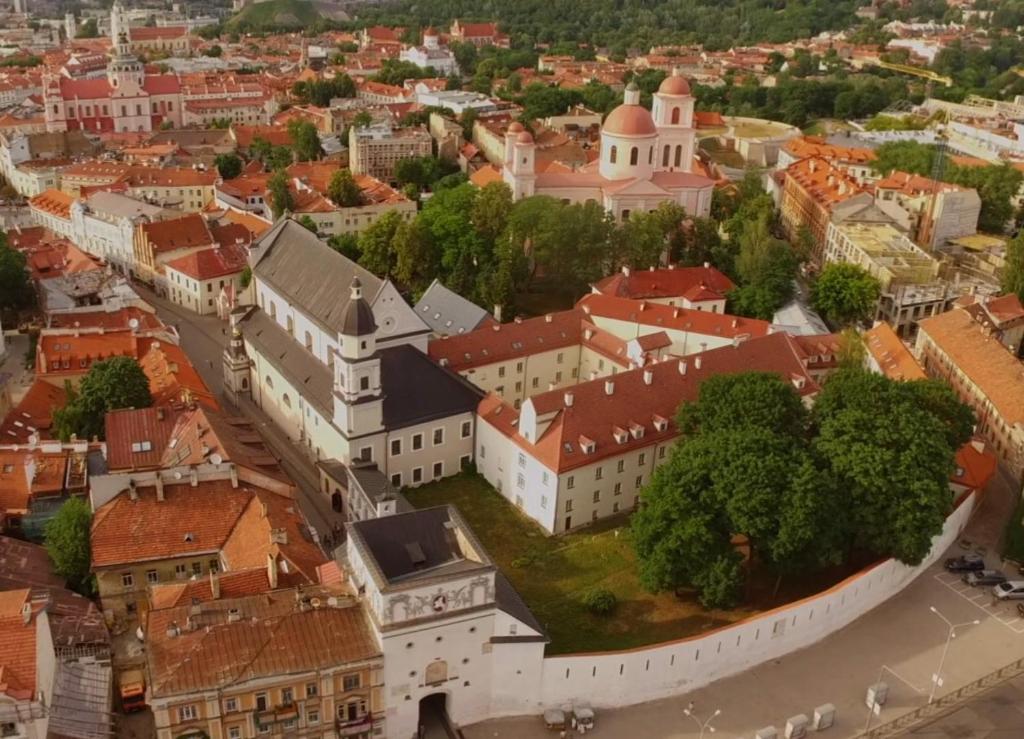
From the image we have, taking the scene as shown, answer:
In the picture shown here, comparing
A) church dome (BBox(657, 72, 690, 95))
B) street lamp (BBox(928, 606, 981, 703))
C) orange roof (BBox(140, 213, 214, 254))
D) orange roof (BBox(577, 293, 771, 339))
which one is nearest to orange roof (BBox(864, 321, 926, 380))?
orange roof (BBox(577, 293, 771, 339))

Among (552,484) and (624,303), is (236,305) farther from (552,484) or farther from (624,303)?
(552,484)

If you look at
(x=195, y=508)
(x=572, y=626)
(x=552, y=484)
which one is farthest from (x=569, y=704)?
(x=195, y=508)

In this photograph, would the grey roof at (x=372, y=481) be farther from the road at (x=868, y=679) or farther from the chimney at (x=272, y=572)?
the road at (x=868, y=679)

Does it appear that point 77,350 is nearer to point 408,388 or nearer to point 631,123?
point 408,388

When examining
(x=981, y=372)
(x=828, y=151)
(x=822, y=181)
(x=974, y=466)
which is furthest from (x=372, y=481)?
(x=828, y=151)

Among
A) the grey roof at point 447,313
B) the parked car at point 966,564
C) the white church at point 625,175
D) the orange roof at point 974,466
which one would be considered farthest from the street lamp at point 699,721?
the white church at point 625,175

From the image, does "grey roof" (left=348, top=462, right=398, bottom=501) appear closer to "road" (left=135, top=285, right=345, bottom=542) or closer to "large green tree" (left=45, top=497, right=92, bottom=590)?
"road" (left=135, top=285, right=345, bottom=542)
